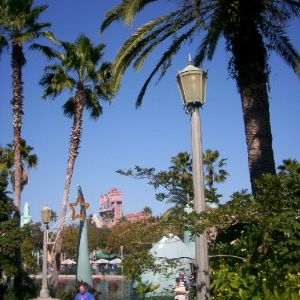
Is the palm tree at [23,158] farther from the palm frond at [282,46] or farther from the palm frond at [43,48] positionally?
the palm frond at [282,46]

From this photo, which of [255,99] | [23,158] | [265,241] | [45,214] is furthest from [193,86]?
[23,158]

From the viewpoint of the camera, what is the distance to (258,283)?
5.23 metres

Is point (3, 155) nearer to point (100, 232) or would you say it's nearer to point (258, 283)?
point (258, 283)

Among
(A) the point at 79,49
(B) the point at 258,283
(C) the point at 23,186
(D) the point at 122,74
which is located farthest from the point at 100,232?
(B) the point at 258,283

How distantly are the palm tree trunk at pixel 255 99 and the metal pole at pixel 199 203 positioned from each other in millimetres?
3700

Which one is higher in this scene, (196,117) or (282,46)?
(282,46)

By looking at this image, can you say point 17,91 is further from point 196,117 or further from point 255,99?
point 196,117

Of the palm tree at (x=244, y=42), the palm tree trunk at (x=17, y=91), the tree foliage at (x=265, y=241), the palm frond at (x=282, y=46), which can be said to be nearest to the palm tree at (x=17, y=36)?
the palm tree trunk at (x=17, y=91)

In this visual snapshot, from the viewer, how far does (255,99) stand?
9.09m

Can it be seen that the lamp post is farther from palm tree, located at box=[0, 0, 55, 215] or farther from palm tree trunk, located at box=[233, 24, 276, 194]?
palm tree, located at box=[0, 0, 55, 215]

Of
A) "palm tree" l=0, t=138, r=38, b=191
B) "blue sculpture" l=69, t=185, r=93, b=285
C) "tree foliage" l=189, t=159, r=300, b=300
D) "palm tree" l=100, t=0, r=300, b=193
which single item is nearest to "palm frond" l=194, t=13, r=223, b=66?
"palm tree" l=100, t=0, r=300, b=193

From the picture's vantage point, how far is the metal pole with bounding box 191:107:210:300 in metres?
4.37

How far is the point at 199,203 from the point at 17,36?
1427 cm

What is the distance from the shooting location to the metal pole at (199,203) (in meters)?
4.37
